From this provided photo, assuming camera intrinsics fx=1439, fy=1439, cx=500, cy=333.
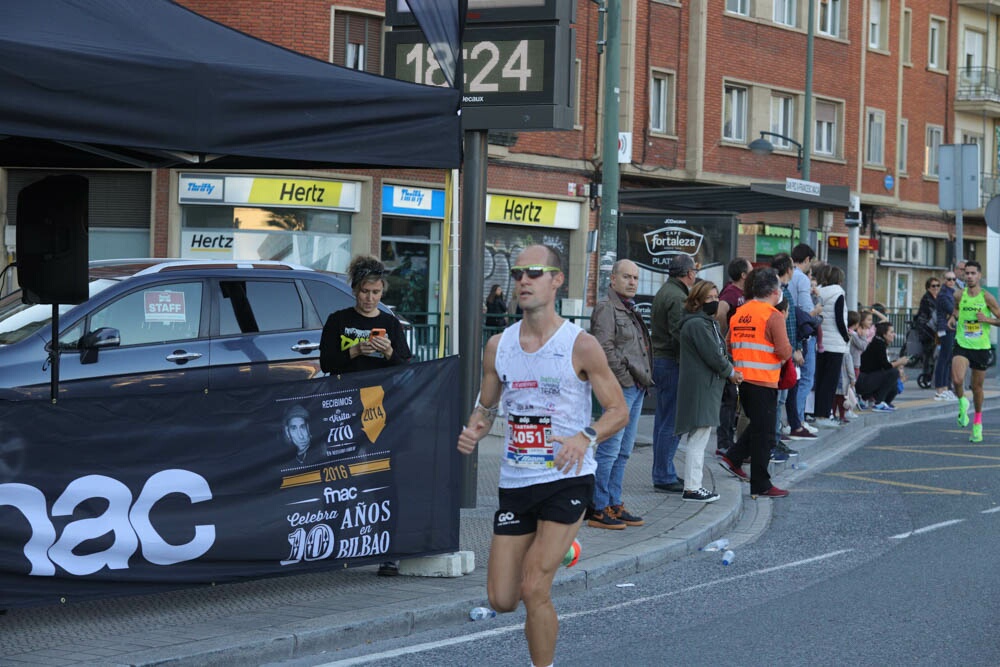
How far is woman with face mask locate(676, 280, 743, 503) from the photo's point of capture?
11039 millimetres

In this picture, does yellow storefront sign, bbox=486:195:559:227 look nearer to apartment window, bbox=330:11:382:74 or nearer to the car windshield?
apartment window, bbox=330:11:382:74

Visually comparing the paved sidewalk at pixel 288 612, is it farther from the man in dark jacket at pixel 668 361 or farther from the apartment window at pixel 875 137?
the apartment window at pixel 875 137

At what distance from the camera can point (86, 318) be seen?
10.1 metres

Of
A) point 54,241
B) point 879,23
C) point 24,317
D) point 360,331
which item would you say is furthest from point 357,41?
point 54,241

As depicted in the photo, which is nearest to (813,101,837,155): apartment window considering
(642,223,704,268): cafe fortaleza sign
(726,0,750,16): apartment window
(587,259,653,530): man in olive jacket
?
(726,0,750,16): apartment window

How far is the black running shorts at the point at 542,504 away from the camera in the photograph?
5.76 meters

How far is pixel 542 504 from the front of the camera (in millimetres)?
5781

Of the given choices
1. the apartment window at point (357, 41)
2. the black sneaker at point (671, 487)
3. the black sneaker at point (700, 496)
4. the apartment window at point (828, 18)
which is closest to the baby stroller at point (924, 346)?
the apartment window at point (357, 41)

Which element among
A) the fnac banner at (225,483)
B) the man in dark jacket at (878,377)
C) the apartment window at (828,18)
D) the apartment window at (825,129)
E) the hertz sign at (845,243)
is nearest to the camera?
the fnac banner at (225,483)

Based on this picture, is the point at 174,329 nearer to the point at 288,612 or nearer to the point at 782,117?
the point at 288,612

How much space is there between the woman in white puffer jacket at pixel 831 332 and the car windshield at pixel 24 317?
829cm

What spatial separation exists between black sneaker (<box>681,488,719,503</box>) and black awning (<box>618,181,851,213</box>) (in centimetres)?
881

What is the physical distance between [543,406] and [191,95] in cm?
238

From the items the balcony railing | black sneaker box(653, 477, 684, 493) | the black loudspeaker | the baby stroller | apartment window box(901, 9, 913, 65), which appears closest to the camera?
the black loudspeaker
